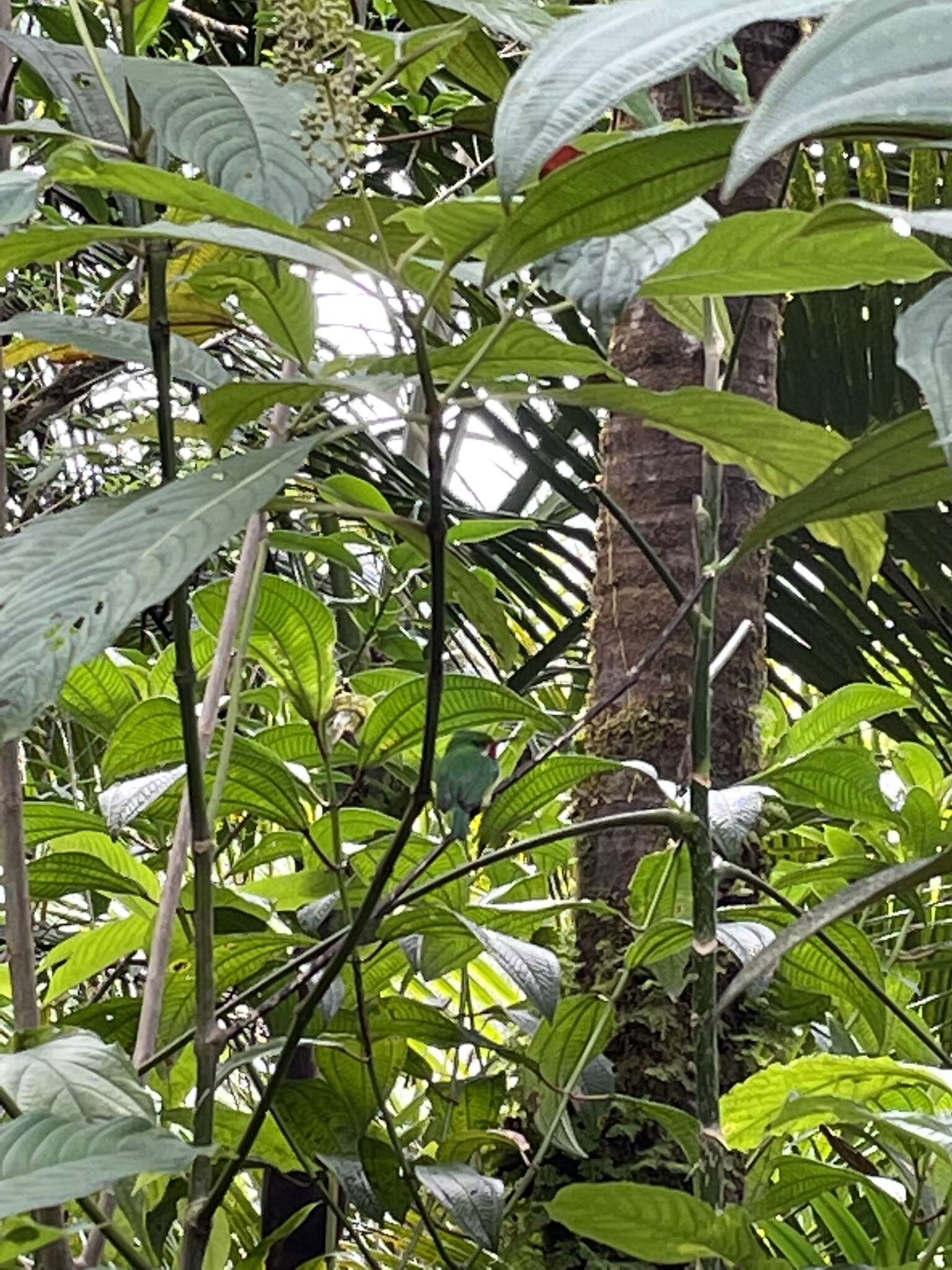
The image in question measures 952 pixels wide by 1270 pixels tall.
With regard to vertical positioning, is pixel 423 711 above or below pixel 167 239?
below

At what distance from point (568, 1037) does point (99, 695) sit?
296 mm

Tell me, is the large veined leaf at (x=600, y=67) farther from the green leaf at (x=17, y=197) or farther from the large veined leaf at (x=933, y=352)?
the green leaf at (x=17, y=197)

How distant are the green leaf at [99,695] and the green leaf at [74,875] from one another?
0.08 meters

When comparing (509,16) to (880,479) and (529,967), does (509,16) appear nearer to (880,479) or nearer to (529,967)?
(880,479)

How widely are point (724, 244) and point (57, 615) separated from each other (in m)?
0.20

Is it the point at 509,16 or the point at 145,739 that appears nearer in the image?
the point at 509,16

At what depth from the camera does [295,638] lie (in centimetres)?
64

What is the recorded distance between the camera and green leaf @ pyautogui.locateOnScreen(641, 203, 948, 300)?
38 cm

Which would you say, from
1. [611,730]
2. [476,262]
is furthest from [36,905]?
[476,262]

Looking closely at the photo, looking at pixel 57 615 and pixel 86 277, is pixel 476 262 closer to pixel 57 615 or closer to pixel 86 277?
pixel 57 615

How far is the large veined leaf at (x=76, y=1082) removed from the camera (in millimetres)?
403

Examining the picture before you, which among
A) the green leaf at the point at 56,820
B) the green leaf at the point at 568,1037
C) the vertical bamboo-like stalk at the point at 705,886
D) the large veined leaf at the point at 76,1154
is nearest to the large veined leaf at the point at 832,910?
the vertical bamboo-like stalk at the point at 705,886

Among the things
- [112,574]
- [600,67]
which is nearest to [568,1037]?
[112,574]

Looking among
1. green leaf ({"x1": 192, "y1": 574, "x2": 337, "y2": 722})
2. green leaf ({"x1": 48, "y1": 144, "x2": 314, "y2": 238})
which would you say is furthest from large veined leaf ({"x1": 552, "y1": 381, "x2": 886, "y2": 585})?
green leaf ({"x1": 192, "y1": 574, "x2": 337, "y2": 722})
